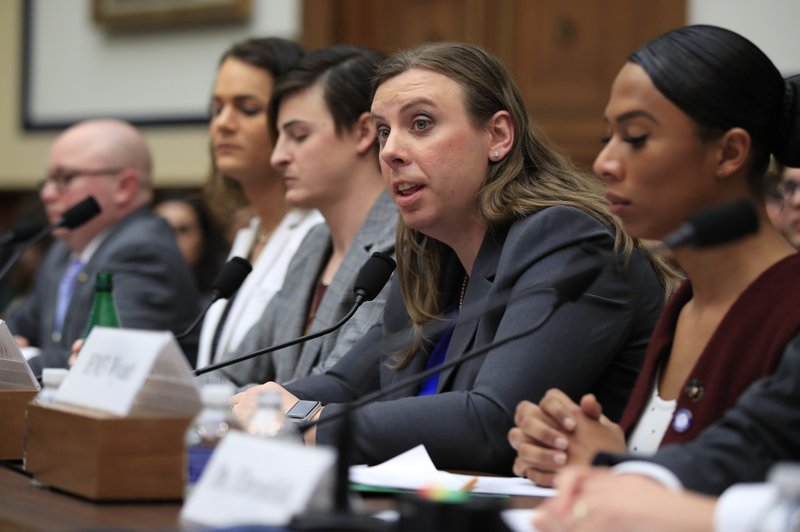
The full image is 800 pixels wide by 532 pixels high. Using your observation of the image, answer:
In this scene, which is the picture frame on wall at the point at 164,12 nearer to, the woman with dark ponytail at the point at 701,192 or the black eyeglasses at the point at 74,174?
the black eyeglasses at the point at 74,174

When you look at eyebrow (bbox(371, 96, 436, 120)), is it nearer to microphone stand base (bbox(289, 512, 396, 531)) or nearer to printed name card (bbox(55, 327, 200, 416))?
printed name card (bbox(55, 327, 200, 416))

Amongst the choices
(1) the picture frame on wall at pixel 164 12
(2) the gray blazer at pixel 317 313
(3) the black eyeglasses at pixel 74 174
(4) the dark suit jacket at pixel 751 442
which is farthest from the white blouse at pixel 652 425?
(1) the picture frame on wall at pixel 164 12

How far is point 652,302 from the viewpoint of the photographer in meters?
2.20

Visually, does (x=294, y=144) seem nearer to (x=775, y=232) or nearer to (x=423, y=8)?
(x=775, y=232)

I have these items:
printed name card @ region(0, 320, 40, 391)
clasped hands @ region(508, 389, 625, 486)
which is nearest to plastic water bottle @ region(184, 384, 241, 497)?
clasped hands @ region(508, 389, 625, 486)

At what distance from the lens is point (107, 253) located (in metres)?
3.87

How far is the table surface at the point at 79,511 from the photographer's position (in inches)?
55.1

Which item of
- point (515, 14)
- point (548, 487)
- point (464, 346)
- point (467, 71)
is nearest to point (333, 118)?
point (467, 71)

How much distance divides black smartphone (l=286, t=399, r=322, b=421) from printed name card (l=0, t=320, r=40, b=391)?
43 cm

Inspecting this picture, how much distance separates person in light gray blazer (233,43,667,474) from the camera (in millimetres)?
2018

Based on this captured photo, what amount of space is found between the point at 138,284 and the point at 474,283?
174 cm

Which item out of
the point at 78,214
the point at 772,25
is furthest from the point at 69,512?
the point at 772,25

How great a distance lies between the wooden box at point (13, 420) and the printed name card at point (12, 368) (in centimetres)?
3

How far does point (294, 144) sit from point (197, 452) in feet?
5.50
